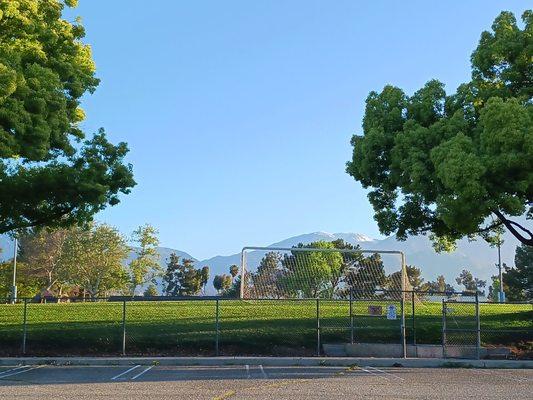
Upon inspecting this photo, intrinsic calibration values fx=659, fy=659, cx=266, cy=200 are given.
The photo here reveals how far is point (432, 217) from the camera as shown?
22.0 metres

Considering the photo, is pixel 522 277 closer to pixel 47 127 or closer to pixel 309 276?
pixel 309 276

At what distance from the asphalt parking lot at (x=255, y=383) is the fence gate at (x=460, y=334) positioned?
2.51m

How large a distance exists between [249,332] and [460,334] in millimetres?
8413

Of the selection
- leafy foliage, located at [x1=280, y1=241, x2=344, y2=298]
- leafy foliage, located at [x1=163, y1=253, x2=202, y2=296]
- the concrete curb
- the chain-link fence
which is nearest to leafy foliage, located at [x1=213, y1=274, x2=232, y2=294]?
leafy foliage, located at [x1=163, y1=253, x2=202, y2=296]

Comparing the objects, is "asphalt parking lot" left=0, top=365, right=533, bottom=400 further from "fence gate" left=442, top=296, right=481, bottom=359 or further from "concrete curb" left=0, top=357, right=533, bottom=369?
"fence gate" left=442, top=296, right=481, bottom=359

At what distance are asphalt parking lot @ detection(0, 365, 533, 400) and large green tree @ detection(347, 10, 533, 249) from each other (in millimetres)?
4896

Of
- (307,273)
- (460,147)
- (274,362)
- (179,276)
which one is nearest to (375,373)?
(274,362)

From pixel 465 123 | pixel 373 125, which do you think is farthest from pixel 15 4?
pixel 465 123

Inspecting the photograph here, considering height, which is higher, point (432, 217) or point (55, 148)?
point (55, 148)

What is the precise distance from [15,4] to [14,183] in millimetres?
5673

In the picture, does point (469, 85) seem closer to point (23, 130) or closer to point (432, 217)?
point (432, 217)

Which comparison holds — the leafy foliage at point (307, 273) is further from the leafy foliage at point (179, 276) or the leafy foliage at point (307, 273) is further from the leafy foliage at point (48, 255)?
the leafy foliage at point (179, 276)

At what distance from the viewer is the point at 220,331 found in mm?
23234

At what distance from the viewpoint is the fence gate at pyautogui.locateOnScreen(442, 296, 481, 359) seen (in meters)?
20.2
